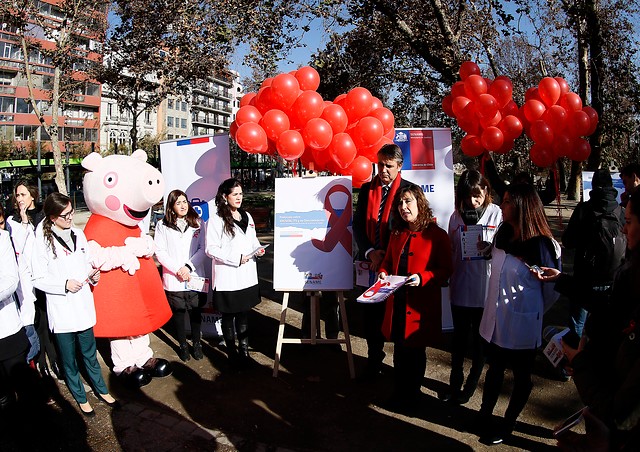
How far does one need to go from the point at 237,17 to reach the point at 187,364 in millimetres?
Answer: 6463

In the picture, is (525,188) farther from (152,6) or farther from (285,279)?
(152,6)

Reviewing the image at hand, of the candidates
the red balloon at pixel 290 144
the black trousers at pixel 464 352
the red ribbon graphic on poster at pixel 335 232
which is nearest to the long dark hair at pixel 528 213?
the black trousers at pixel 464 352

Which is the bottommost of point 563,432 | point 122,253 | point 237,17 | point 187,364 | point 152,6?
point 187,364

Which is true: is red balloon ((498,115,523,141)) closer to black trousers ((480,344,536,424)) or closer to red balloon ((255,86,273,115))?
red balloon ((255,86,273,115))

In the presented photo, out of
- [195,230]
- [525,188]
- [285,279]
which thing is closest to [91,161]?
[195,230]

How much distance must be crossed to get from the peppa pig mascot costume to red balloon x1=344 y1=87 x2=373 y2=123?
7.55ft

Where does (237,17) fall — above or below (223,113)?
below

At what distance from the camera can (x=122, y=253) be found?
13.9 feet

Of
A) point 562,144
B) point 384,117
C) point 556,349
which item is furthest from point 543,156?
point 556,349

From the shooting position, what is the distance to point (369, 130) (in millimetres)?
5305

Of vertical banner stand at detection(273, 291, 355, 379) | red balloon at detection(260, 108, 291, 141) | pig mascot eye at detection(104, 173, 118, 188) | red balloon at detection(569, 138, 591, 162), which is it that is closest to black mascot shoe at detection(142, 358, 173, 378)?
vertical banner stand at detection(273, 291, 355, 379)

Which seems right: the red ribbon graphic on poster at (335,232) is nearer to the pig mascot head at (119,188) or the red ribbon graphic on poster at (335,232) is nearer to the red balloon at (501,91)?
the pig mascot head at (119,188)

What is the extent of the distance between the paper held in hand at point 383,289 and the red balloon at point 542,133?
2.88 m

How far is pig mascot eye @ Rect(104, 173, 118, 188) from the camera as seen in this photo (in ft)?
13.9
